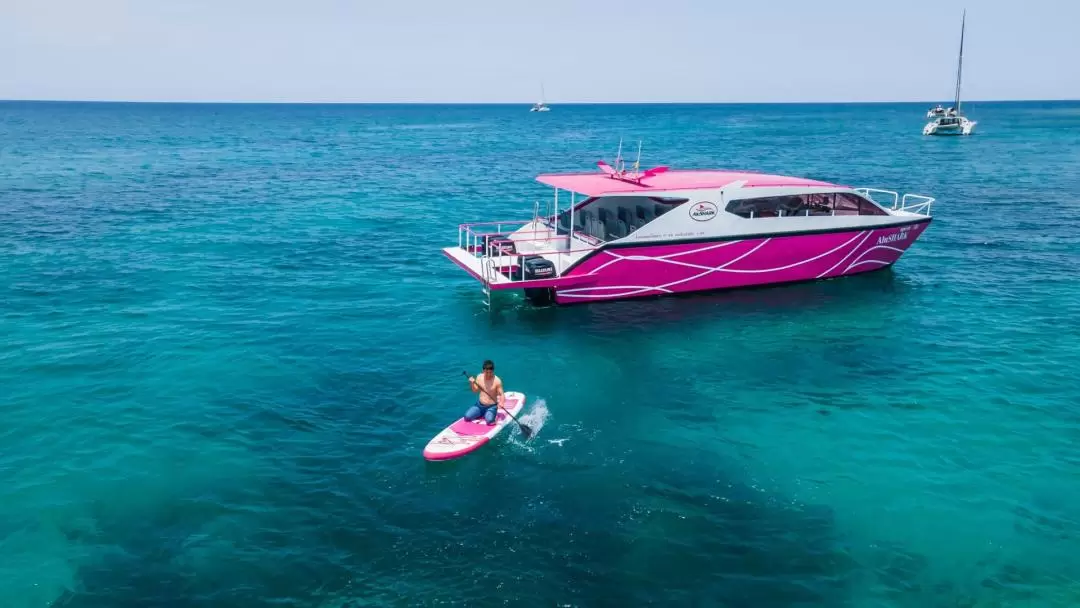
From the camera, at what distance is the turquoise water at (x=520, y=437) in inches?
502

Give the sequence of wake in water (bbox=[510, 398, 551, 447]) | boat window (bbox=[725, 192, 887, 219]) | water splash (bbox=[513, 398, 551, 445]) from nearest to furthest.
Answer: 1. wake in water (bbox=[510, 398, 551, 447])
2. water splash (bbox=[513, 398, 551, 445])
3. boat window (bbox=[725, 192, 887, 219])

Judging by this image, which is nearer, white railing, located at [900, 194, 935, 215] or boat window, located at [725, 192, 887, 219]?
boat window, located at [725, 192, 887, 219]

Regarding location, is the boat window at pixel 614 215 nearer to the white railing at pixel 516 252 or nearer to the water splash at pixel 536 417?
the white railing at pixel 516 252

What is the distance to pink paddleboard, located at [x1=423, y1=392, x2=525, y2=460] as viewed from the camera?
1612 cm

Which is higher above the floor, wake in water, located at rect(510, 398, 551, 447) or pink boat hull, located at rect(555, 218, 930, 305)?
pink boat hull, located at rect(555, 218, 930, 305)

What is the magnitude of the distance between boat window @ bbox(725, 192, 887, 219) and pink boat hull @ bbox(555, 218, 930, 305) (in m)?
0.85

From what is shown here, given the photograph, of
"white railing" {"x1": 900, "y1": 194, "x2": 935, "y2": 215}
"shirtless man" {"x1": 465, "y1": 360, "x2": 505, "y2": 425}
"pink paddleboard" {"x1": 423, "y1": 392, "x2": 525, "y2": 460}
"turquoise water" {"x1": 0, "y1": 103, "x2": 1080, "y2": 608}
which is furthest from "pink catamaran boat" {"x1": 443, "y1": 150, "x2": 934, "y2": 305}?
"pink paddleboard" {"x1": 423, "y1": 392, "x2": 525, "y2": 460}

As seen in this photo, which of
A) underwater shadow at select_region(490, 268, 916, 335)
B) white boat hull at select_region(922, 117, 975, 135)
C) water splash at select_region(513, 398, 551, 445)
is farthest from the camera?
white boat hull at select_region(922, 117, 975, 135)

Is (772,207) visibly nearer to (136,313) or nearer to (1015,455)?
(1015,455)

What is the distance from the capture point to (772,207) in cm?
2808

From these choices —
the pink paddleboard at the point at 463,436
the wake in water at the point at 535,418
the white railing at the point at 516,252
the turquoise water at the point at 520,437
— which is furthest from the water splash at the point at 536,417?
the white railing at the point at 516,252

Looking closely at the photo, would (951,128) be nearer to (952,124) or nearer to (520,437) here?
(952,124)

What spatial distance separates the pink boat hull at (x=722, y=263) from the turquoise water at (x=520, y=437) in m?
0.82

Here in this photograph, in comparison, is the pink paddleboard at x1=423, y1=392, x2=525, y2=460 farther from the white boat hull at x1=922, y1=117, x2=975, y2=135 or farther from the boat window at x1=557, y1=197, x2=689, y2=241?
the white boat hull at x1=922, y1=117, x2=975, y2=135
